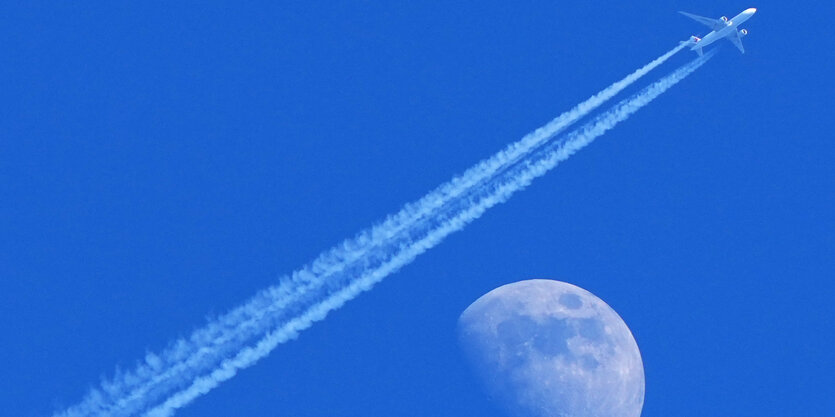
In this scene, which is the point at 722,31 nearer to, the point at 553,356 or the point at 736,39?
Result: the point at 736,39

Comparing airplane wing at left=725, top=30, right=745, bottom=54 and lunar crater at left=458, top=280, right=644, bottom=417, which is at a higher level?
airplane wing at left=725, top=30, right=745, bottom=54

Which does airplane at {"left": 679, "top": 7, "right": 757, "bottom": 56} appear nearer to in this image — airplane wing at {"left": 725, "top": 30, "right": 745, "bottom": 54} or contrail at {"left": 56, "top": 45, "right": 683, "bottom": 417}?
airplane wing at {"left": 725, "top": 30, "right": 745, "bottom": 54}

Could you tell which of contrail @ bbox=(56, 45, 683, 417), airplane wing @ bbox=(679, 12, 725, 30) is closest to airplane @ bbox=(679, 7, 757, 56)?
airplane wing @ bbox=(679, 12, 725, 30)

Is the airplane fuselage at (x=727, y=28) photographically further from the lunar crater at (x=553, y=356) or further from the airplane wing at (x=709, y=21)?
the lunar crater at (x=553, y=356)

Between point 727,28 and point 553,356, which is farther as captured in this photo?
point 727,28

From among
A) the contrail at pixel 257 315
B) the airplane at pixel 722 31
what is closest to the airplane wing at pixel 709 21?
the airplane at pixel 722 31

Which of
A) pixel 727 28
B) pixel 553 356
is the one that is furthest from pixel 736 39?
pixel 553 356
